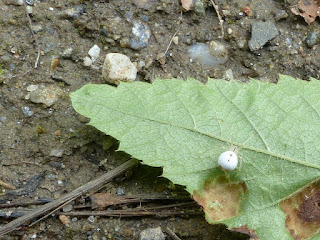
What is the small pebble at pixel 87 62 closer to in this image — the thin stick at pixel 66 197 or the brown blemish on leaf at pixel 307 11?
the thin stick at pixel 66 197

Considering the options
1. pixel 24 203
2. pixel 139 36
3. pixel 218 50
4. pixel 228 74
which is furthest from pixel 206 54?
pixel 24 203

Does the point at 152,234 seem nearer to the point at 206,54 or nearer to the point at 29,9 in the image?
the point at 206,54

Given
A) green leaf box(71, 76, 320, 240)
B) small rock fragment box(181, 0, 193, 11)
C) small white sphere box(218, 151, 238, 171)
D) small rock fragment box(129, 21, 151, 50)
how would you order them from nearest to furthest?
small white sphere box(218, 151, 238, 171) → green leaf box(71, 76, 320, 240) → small rock fragment box(129, 21, 151, 50) → small rock fragment box(181, 0, 193, 11)

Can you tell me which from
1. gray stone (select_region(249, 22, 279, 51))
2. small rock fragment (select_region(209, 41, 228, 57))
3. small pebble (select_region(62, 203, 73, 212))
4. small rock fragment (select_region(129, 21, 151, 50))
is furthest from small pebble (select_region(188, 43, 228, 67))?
small pebble (select_region(62, 203, 73, 212))

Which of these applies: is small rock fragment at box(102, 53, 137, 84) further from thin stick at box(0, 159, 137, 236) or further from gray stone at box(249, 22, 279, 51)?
gray stone at box(249, 22, 279, 51)

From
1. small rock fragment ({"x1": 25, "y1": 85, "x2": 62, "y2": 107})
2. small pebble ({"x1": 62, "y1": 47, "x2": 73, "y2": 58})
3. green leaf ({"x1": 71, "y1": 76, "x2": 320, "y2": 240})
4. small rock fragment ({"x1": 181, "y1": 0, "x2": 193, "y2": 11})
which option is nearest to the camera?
green leaf ({"x1": 71, "y1": 76, "x2": 320, "y2": 240})

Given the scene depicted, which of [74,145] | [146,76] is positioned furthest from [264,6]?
[74,145]

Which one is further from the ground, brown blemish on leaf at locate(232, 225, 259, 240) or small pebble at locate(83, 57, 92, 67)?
small pebble at locate(83, 57, 92, 67)
